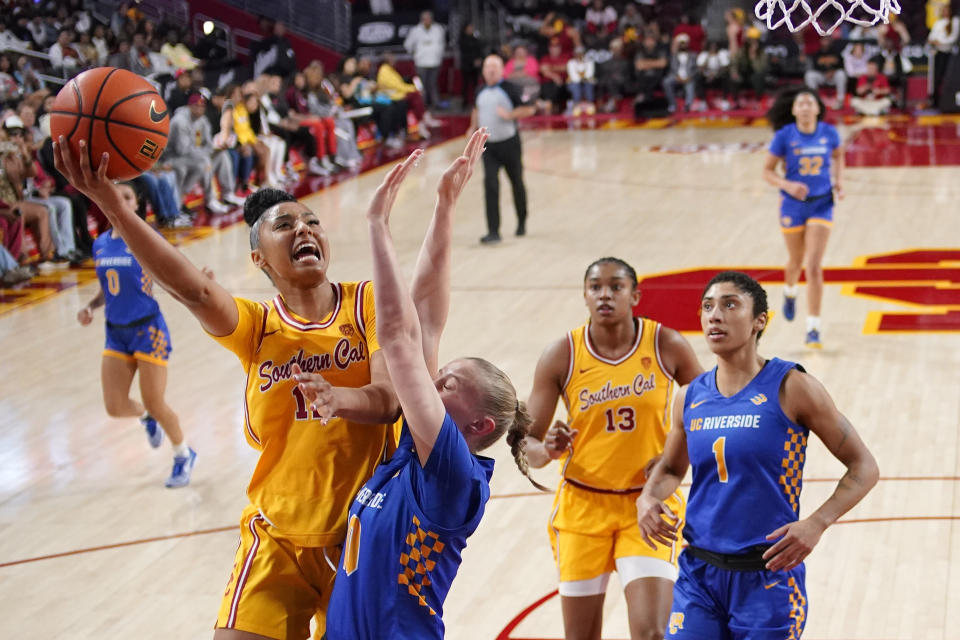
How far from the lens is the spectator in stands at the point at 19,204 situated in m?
13.2

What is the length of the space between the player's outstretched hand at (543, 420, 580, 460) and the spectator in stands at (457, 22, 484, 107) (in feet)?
77.2

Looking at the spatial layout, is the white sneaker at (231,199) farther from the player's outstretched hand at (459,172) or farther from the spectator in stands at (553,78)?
the player's outstretched hand at (459,172)

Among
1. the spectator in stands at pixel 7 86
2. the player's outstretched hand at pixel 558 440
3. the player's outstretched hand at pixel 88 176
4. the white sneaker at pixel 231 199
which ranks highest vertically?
the player's outstretched hand at pixel 88 176

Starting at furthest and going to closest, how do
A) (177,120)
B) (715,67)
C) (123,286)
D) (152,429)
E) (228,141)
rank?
(715,67) → (228,141) → (177,120) → (152,429) → (123,286)

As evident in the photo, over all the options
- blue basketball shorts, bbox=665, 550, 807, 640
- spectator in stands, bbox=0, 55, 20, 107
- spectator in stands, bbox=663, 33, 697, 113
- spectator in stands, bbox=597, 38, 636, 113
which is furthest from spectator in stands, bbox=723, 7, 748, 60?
blue basketball shorts, bbox=665, 550, 807, 640

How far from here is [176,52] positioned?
70.1ft

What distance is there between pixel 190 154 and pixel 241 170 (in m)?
1.33

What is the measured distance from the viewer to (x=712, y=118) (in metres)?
25.6

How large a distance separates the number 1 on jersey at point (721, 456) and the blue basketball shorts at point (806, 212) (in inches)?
236

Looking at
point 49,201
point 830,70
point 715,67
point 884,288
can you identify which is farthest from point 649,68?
point 49,201

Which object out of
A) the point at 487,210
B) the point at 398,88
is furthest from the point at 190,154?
the point at 398,88

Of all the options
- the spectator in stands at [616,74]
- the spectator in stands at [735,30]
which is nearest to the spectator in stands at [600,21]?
the spectator in stands at [616,74]

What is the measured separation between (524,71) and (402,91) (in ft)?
12.5

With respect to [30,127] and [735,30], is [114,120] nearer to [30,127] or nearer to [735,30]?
[30,127]
